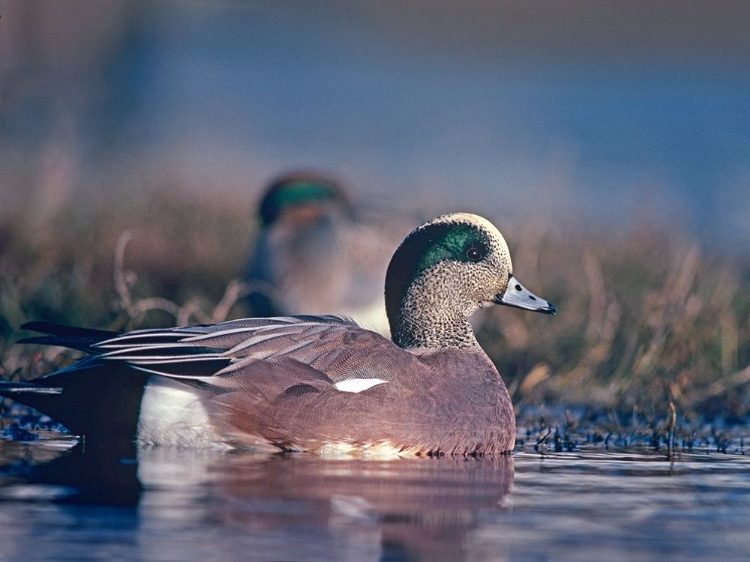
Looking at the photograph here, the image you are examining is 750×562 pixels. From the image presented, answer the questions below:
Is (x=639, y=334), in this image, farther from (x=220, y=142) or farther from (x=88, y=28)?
(x=220, y=142)

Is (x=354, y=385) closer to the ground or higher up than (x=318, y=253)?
closer to the ground

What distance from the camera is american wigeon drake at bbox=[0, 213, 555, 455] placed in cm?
561

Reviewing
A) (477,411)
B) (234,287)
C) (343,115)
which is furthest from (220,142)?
(477,411)

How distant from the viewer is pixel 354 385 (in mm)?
5660

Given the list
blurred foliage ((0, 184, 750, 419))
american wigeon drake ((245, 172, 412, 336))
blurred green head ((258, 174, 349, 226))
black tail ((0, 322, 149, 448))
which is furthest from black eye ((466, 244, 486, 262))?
blurred green head ((258, 174, 349, 226))

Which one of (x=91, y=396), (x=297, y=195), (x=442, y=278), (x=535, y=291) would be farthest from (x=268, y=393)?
(x=535, y=291)

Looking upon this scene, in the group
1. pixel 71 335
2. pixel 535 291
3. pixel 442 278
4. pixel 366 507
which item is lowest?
pixel 366 507

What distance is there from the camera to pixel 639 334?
24.2ft

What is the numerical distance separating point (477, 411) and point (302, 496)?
4.58 feet

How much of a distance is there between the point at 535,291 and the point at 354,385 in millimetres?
3284

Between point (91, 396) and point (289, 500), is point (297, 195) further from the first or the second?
point (289, 500)

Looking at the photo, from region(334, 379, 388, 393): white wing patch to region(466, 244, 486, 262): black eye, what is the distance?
878 mm

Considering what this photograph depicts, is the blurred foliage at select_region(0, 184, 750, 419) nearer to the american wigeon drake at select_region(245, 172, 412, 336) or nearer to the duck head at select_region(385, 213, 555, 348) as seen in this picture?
the american wigeon drake at select_region(245, 172, 412, 336)

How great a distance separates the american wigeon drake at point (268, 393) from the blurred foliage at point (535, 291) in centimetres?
76
